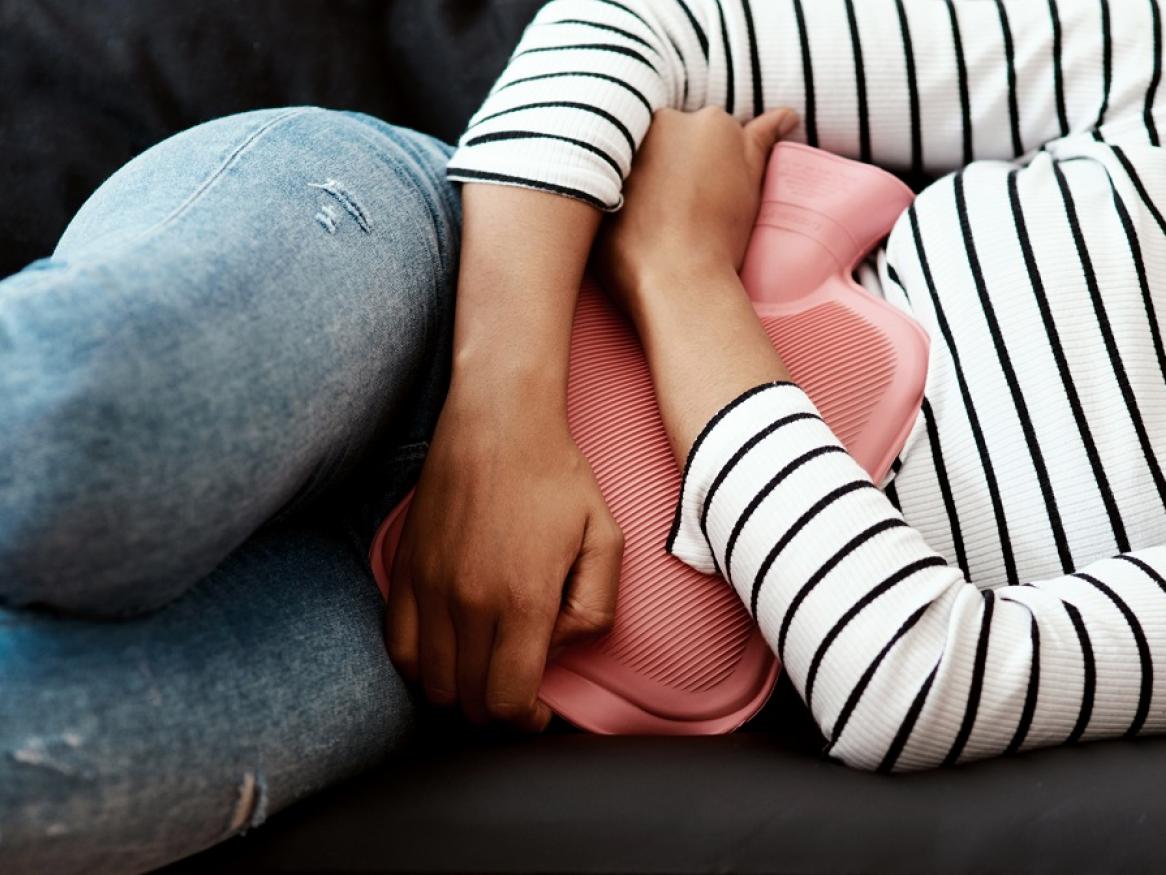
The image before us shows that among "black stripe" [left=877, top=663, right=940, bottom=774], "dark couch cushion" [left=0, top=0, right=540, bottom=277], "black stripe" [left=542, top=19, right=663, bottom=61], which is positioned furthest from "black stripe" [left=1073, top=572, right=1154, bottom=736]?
"dark couch cushion" [left=0, top=0, right=540, bottom=277]

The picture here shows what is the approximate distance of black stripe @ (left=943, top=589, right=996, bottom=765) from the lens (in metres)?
0.49

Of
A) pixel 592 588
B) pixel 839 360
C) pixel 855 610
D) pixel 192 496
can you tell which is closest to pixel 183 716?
pixel 192 496

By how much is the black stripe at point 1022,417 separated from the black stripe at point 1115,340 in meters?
0.03

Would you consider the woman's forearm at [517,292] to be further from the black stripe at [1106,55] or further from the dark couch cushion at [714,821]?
the black stripe at [1106,55]

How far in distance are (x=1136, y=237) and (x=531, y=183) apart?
361 millimetres

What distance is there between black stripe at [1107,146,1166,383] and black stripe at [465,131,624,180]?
12.0 inches

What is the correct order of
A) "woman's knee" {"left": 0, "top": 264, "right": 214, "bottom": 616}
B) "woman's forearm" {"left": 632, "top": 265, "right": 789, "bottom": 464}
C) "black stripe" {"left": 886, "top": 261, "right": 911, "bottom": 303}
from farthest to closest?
"black stripe" {"left": 886, "top": 261, "right": 911, "bottom": 303}
"woman's forearm" {"left": 632, "top": 265, "right": 789, "bottom": 464}
"woman's knee" {"left": 0, "top": 264, "right": 214, "bottom": 616}

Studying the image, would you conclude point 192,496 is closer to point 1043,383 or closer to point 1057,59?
point 1043,383

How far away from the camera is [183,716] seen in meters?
0.41

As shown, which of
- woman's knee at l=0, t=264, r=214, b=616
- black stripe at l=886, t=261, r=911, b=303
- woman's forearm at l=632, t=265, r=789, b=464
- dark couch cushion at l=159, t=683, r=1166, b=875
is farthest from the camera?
black stripe at l=886, t=261, r=911, b=303

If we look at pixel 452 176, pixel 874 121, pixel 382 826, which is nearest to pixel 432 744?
pixel 382 826

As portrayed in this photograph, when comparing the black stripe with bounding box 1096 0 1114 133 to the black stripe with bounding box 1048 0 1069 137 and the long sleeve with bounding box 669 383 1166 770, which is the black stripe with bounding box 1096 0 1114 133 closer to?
the black stripe with bounding box 1048 0 1069 137

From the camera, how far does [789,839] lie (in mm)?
464

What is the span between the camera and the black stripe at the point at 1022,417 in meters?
0.57
